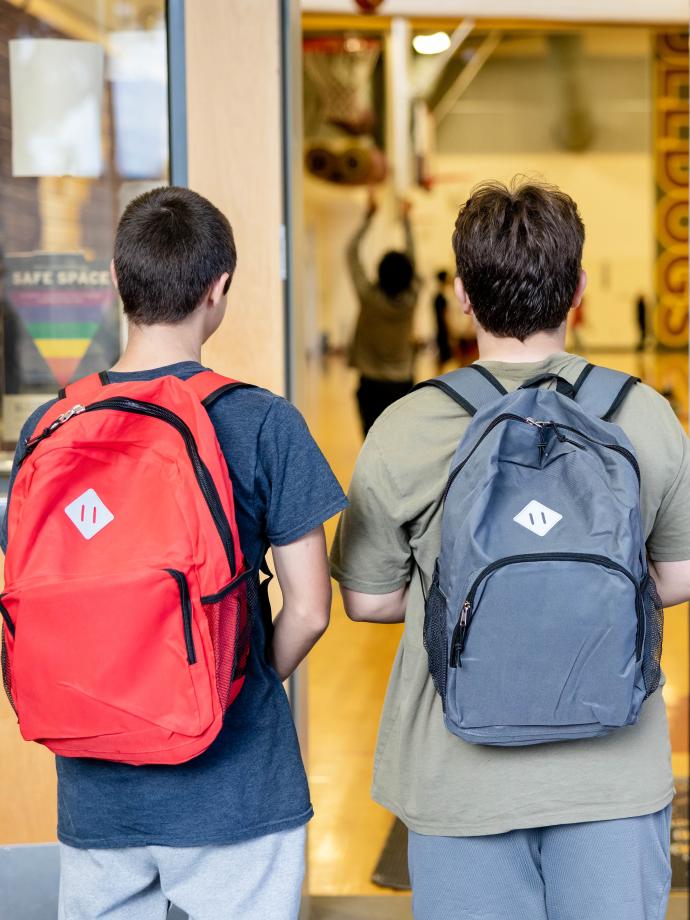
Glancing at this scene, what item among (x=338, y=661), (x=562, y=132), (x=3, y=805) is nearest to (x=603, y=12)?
(x=338, y=661)

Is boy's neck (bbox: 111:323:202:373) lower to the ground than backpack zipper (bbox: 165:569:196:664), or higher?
higher

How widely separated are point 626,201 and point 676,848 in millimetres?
21784

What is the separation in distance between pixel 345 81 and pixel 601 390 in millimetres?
14684

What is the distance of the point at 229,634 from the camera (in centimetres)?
140

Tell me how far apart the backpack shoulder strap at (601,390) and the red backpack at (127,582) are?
0.44 m

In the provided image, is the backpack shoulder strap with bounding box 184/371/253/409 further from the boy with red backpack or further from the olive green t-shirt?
the olive green t-shirt

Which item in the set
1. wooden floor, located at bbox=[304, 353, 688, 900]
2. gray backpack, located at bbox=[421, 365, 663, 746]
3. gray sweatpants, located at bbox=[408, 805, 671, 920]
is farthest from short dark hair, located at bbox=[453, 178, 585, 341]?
wooden floor, located at bbox=[304, 353, 688, 900]

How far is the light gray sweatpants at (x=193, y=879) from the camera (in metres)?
1.48

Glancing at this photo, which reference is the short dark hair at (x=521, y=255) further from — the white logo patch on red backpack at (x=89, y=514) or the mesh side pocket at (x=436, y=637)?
the white logo patch on red backpack at (x=89, y=514)

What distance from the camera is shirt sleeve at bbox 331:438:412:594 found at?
1.47 metres

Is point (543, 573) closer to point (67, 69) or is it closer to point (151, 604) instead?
point (151, 604)

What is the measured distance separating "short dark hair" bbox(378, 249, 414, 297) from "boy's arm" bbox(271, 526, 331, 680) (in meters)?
5.20

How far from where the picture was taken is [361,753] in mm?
3893

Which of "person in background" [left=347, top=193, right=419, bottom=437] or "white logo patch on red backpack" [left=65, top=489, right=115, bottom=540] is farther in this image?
"person in background" [left=347, top=193, right=419, bottom=437]
